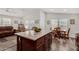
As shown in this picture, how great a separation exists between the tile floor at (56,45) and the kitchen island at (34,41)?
92 mm

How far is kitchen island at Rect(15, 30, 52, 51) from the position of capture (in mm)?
1780

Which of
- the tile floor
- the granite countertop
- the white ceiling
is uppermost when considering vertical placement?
the white ceiling

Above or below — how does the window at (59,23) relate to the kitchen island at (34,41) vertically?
above

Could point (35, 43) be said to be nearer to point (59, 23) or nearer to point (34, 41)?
point (34, 41)

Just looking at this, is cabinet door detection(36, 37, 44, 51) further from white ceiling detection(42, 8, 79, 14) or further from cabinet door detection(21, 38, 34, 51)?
white ceiling detection(42, 8, 79, 14)

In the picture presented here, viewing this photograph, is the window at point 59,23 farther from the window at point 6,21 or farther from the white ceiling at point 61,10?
the window at point 6,21

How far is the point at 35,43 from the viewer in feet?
5.77

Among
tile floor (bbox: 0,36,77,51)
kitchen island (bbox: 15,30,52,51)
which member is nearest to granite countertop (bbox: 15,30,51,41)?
kitchen island (bbox: 15,30,52,51)

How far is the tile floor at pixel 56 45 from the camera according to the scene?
1793 millimetres

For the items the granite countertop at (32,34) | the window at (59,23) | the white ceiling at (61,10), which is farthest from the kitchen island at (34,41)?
the white ceiling at (61,10)

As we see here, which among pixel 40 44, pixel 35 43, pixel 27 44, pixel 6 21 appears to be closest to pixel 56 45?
pixel 40 44

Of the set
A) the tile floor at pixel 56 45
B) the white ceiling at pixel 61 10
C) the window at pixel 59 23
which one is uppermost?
the white ceiling at pixel 61 10
